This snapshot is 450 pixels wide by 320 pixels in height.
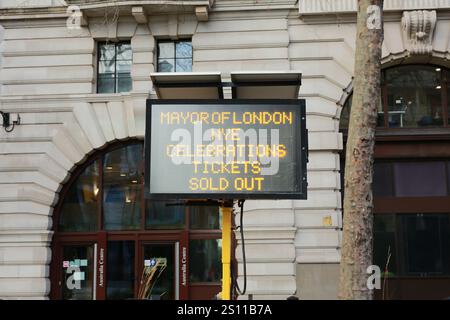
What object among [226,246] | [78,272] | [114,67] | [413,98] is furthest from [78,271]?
[413,98]

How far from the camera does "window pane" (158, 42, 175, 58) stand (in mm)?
14805

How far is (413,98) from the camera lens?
14367 mm

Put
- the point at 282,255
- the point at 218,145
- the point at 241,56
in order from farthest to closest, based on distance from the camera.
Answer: the point at 241,56 → the point at 282,255 → the point at 218,145

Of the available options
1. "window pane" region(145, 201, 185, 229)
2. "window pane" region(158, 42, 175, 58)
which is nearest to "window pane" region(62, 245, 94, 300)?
"window pane" region(145, 201, 185, 229)

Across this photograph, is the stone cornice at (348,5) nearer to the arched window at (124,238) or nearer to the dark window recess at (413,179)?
the dark window recess at (413,179)

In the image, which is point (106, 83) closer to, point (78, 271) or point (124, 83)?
point (124, 83)

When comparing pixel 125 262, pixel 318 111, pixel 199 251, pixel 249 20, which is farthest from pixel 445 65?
pixel 125 262

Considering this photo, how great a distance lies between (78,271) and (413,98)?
9651 millimetres

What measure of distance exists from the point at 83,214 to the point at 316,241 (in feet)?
19.6

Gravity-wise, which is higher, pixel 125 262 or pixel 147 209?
pixel 147 209

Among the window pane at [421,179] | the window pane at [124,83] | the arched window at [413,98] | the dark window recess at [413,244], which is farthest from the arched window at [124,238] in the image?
the arched window at [413,98]

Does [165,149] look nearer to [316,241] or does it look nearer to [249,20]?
[316,241]

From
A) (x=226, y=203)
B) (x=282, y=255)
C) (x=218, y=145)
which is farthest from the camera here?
(x=282, y=255)

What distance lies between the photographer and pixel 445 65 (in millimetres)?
14258
